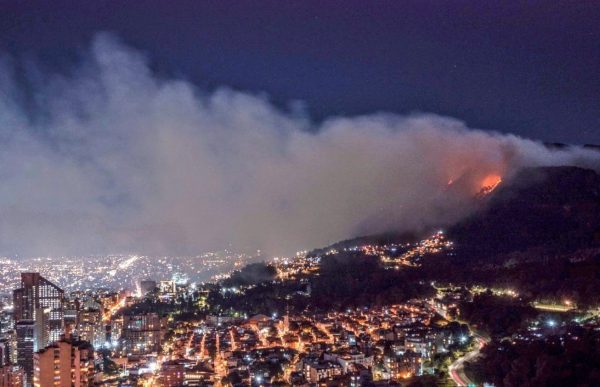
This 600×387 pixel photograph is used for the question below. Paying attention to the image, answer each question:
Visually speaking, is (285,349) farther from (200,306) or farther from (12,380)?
(200,306)

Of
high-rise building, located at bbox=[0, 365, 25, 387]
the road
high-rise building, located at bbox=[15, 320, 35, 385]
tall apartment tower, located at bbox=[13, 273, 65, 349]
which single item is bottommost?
the road

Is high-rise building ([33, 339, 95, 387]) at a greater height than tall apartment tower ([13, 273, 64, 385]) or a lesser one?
lesser

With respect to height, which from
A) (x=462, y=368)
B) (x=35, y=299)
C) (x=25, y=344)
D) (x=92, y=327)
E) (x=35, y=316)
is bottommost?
(x=462, y=368)

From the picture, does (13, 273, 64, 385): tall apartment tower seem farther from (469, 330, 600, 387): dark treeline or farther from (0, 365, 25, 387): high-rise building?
(469, 330, 600, 387): dark treeline

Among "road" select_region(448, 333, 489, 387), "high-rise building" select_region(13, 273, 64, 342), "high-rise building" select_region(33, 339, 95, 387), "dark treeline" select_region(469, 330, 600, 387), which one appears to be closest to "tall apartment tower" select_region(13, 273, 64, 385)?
"high-rise building" select_region(13, 273, 64, 342)

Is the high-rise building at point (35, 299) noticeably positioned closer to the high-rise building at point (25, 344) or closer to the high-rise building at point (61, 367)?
the high-rise building at point (25, 344)

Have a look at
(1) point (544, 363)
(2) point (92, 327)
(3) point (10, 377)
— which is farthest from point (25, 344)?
(1) point (544, 363)

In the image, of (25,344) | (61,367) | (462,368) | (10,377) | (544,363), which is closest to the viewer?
(544,363)

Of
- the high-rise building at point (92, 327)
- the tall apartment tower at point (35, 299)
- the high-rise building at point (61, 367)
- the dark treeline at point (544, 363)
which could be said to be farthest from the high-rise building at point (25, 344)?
the dark treeline at point (544, 363)

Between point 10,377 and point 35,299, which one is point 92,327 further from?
point 10,377
